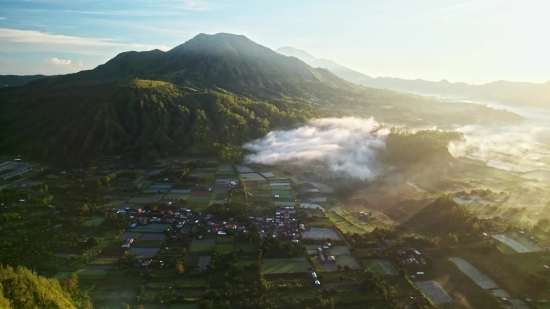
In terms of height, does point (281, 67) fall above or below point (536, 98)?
above

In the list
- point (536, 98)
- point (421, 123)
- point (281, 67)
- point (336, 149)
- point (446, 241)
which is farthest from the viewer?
point (536, 98)

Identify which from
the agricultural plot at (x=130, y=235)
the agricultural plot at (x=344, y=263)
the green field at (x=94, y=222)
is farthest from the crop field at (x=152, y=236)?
the agricultural plot at (x=344, y=263)

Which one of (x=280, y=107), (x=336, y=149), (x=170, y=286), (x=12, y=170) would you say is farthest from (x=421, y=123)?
(x=12, y=170)

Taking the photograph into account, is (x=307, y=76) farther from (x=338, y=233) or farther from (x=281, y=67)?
(x=338, y=233)

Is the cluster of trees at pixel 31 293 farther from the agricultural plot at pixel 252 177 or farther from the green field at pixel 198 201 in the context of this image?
the agricultural plot at pixel 252 177

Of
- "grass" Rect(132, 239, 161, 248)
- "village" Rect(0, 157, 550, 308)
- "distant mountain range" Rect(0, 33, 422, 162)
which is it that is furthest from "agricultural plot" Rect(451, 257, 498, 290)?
"distant mountain range" Rect(0, 33, 422, 162)

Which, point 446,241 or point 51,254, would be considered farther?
point 446,241
